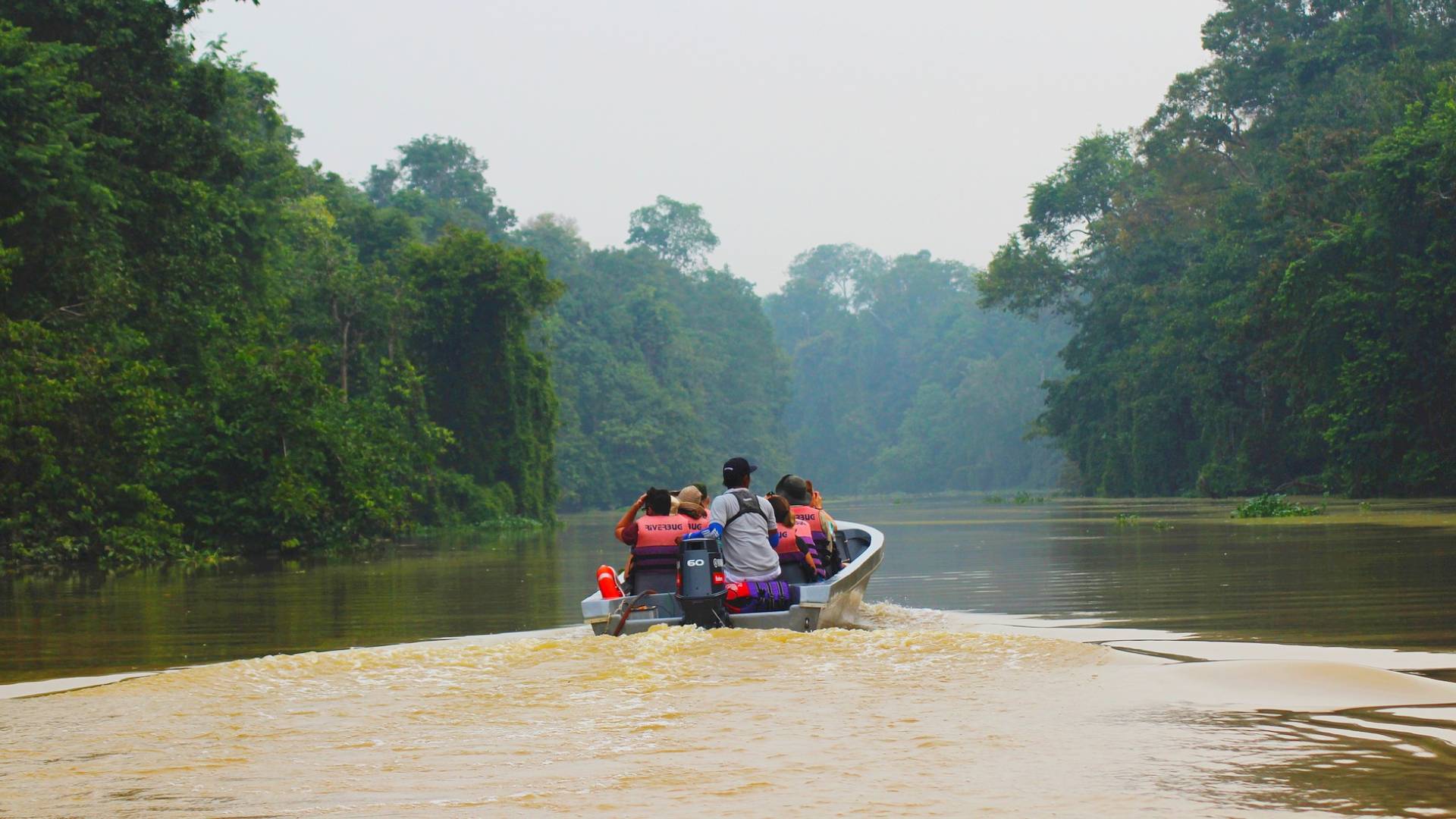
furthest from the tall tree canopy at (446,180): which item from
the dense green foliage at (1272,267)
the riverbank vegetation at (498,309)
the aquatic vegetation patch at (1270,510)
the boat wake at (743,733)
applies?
the boat wake at (743,733)

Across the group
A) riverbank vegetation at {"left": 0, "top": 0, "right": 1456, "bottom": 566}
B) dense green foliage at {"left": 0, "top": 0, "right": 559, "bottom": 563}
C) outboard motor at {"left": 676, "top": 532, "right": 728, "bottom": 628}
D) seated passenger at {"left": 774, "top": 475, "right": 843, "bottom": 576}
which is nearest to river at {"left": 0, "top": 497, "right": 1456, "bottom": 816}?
outboard motor at {"left": 676, "top": 532, "right": 728, "bottom": 628}

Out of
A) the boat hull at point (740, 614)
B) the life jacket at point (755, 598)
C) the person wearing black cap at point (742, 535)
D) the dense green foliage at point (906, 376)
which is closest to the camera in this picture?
the boat hull at point (740, 614)

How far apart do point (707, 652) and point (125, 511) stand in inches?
619

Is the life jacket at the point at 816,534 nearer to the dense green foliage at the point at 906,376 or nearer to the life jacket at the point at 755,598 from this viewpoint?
the life jacket at the point at 755,598

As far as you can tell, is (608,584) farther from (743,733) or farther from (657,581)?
(743,733)

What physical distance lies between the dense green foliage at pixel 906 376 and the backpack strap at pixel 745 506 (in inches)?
3318

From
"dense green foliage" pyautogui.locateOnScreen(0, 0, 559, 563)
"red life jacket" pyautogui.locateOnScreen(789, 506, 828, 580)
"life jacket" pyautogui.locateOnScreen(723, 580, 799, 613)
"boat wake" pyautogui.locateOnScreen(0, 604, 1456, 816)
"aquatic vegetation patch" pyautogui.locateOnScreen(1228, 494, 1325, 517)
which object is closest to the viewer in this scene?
"boat wake" pyautogui.locateOnScreen(0, 604, 1456, 816)

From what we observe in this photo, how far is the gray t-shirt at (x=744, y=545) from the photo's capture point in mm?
11055

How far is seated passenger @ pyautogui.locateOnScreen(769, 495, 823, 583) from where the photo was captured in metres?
11.9

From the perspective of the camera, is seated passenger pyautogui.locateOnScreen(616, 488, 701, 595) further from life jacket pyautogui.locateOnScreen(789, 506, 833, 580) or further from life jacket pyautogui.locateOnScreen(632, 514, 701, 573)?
life jacket pyautogui.locateOnScreen(789, 506, 833, 580)

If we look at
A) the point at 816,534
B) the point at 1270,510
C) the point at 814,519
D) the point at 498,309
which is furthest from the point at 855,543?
the point at 498,309

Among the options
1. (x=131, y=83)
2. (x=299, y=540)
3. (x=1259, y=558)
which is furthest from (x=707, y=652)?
(x=131, y=83)

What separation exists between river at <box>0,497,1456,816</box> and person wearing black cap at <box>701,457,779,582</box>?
1074mm

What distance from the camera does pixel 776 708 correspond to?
7277 millimetres
